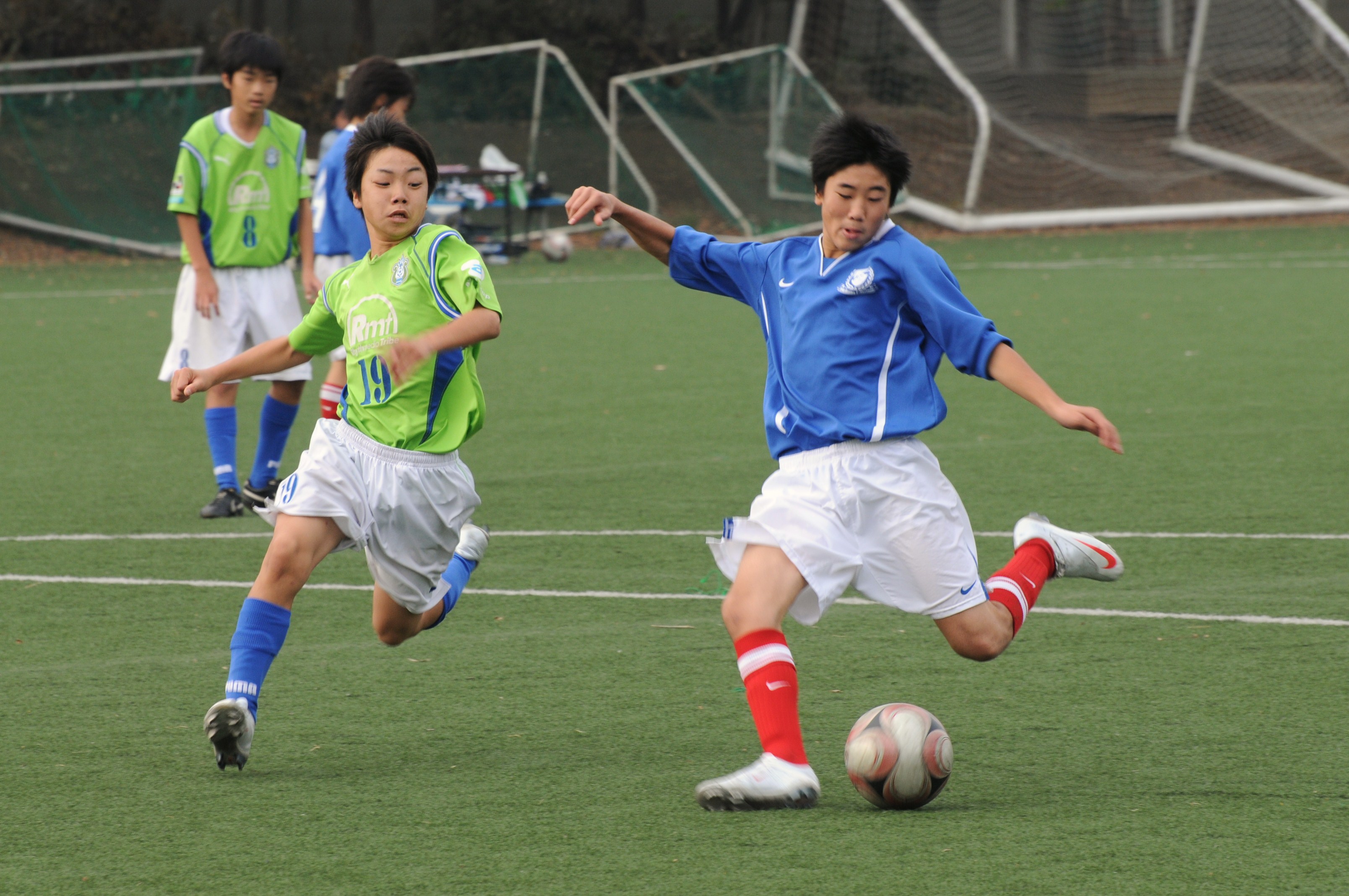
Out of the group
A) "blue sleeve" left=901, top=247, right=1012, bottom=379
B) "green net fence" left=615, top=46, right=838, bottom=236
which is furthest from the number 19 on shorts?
"green net fence" left=615, top=46, right=838, bottom=236

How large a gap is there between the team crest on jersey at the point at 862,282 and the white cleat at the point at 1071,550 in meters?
0.97

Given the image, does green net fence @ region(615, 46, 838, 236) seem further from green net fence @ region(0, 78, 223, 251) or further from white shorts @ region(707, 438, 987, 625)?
white shorts @ region(707, 438, 987, 625)

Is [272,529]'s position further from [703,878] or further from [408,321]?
[703,878]

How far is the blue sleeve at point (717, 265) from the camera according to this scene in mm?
4258

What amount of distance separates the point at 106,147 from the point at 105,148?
2 cm

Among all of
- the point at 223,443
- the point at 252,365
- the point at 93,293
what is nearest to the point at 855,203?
the point at 252,365

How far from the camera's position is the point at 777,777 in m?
3.57

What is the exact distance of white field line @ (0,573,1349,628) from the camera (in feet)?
17.1

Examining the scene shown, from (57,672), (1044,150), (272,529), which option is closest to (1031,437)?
(272,529)

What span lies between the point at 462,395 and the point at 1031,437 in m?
4.97

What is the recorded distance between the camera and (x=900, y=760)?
356cm

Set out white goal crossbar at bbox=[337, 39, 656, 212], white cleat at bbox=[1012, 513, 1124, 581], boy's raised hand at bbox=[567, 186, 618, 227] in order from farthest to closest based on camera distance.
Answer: white goal crossbar at bbox=[337, 39, 656, 212] < white cleat at bbox=[1012, 513, 1124, 581] < boy's raised hand at bbox=[567, 186, 618, 227]

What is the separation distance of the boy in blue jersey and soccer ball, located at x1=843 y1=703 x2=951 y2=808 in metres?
0.13

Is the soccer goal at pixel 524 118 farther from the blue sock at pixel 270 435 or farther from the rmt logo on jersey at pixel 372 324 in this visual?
the rmt logo on jersey at pixel 372 324
